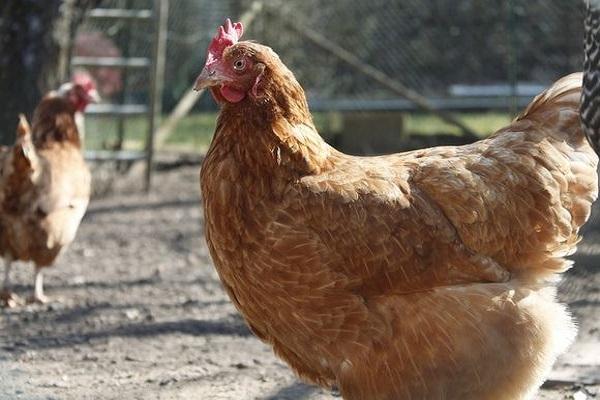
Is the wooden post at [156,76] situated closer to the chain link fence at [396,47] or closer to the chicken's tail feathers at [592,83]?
the chain link fence at [396,47]

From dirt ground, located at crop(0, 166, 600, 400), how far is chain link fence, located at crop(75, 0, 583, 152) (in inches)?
129

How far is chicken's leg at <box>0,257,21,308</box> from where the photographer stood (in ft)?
18.1

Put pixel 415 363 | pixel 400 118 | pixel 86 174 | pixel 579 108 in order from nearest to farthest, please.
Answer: pixel 415 363
pixel 579 108
pixel 86 174
pixel 400 118

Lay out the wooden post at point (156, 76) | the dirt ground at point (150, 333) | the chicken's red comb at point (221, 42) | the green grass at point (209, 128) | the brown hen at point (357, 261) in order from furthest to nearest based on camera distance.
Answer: the green grass at point (209, 128) → the wooden post at point (156, 76) → the dirt ground at point (150, 333) → the chicken's red comb at point (221, 42) → the brown hen at point (357, 261)

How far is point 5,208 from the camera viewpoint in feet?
18.3

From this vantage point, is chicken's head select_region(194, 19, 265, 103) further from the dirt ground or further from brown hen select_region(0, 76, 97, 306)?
brown hen select_region(0, 76, 97, 306)

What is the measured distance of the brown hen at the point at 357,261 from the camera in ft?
10.9

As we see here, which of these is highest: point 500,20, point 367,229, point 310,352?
point 500,20

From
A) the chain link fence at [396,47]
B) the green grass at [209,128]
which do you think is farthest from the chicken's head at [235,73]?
the green grass at [209,128]

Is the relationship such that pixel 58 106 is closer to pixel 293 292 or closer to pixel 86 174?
pixel 86 174

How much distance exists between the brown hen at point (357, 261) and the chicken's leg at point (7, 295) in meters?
2.44

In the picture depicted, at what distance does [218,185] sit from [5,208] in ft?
8.68

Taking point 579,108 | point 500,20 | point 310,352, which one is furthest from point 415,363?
point 500,20

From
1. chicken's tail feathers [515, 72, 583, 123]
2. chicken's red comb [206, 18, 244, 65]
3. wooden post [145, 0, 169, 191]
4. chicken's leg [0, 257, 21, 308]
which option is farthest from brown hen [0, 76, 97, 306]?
wooden post [145, 0, 169, 191]
